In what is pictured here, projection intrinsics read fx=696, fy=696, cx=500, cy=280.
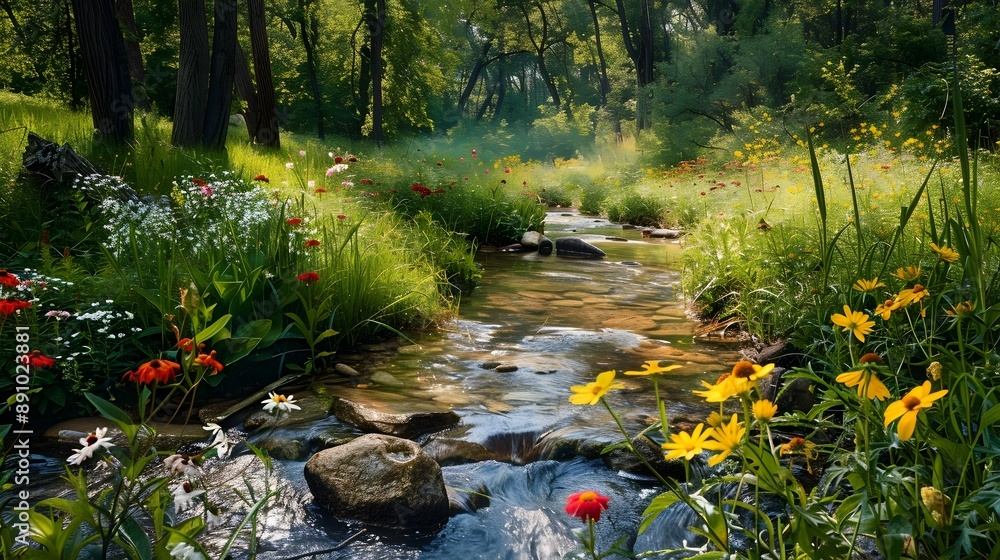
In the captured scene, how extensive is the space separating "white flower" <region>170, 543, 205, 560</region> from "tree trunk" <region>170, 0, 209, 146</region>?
7.20 meters

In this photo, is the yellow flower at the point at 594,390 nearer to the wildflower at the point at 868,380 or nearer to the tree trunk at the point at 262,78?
the wildflower at the point at 868,380

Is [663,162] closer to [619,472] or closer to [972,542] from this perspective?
[619,472]

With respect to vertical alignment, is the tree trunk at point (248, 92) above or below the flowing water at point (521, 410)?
above

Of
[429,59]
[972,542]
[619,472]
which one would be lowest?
[619,472]

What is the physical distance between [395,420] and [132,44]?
12157mm

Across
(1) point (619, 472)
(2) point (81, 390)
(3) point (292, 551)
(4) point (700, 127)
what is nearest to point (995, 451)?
Result: (1) point (619, 472)

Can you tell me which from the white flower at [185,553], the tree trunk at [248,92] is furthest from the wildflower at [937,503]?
the tree trunk at [248,92]

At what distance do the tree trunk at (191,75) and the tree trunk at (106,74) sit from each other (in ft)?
3.10

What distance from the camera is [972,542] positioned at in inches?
58.8

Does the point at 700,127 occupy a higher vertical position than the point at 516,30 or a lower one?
lower

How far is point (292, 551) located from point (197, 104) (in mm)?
6900

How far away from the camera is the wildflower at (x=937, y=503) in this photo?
4.50ft

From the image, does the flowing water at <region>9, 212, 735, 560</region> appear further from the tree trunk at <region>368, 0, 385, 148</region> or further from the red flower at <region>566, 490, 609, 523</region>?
the tree trunk at <region>368, 0, 385, 148</region>

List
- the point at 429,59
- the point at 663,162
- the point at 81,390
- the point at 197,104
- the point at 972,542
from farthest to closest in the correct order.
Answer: the point at 429,59
the point at 663,162
the point at 197,104
the point at 81,390
the point at 972,542
